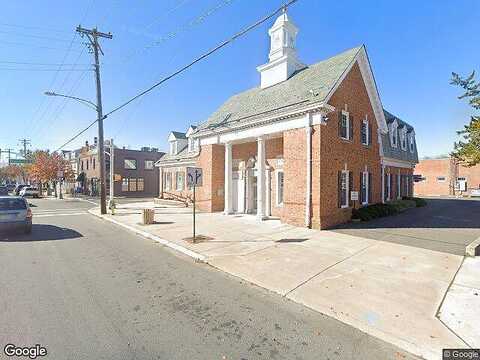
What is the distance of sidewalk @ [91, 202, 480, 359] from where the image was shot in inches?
165

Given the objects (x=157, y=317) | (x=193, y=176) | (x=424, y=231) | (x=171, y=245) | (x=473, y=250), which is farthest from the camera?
(x=424, y=231)

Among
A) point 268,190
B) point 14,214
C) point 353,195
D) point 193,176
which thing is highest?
→ point 193,176

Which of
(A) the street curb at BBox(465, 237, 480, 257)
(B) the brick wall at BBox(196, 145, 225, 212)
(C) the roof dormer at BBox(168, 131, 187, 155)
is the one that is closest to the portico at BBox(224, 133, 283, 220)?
(B) the brick wall at BBox(196, 145, 225, 212)

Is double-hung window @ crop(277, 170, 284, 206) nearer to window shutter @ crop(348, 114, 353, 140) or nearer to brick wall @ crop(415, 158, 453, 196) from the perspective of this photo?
window shutter @ crop(348, 114, 353, 140)

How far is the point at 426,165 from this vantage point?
44.8 m

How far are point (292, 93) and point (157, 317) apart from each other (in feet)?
43.2

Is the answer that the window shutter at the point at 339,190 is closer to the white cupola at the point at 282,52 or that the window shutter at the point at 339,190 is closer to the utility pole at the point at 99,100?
the white cupola at the point at 282,52

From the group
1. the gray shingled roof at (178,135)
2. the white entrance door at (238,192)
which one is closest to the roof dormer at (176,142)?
the gray shingled roof at (178,135)

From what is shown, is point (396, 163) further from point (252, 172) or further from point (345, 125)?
point (252, 172)

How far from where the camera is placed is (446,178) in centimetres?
4241

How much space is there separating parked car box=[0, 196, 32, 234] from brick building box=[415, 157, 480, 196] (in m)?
45.3

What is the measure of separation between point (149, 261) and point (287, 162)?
27.0ft

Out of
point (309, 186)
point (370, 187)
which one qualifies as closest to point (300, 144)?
point (309, 186)

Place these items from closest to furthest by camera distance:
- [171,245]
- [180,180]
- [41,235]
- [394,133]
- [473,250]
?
[473,250]
[171,245]
[41,235]
[394,133]
[180,180]
